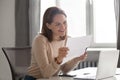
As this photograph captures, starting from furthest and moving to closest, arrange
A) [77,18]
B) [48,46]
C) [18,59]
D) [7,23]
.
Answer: [7,23], [77,18], [18,59], [48,46]

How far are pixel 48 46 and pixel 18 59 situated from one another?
0.73m

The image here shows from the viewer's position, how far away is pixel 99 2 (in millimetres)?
3873

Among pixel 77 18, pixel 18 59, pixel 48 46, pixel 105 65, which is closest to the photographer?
pixel 105 65

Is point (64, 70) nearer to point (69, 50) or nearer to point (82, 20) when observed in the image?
point (69, 50)

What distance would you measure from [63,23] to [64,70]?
1.33 ft

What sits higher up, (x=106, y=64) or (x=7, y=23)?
(x=7, y=23)

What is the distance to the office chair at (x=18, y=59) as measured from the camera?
224 centimetres

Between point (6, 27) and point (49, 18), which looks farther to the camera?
point (6, 27)

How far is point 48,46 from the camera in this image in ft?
5.60

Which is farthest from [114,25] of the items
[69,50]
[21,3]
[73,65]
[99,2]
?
[69,50]

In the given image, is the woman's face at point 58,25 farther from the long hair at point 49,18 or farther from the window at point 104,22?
the window at point 104,22

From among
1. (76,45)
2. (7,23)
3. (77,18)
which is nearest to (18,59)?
(76,45)

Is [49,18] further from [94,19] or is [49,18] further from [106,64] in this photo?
[94,19]

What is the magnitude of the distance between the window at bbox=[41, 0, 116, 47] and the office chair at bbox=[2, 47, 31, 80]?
1.69m
